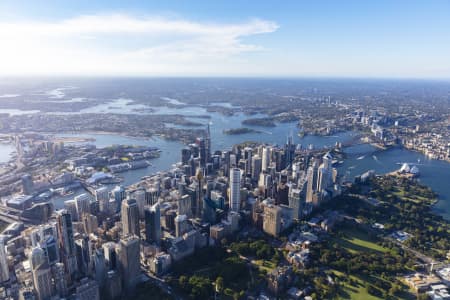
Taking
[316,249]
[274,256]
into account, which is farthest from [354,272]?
[274,256]

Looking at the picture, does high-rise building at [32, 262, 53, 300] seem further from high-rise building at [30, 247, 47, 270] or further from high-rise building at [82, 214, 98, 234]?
high-rise building at [82, 214, 98, 234]

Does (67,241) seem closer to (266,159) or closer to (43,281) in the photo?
(43,281)

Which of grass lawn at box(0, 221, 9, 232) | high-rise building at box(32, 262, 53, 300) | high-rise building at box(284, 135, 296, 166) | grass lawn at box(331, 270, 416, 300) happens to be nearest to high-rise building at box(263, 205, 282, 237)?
grass lawn at box(331, 270, 416, 300)

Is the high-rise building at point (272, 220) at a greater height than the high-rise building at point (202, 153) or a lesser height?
lesser

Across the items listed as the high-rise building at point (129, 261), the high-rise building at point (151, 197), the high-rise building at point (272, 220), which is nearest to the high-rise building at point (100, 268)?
the high-rise building at point (129, 261)

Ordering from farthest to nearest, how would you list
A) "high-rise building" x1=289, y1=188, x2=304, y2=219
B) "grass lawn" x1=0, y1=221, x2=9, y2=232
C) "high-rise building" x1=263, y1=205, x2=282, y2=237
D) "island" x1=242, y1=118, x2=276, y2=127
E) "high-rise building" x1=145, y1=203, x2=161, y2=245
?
"island" x1=242, y1=118, x2=276, y2=127, "high-rise building" x1=289, y1=188, x2=304, y2=219, "grass lawn" x1=0, y1=221, x2=9, y2=232, "high-rise building" x1=263, y1=205, x2=282, y2=237, "high-rise building" x1=145, y1=203, x2=161, y2=245

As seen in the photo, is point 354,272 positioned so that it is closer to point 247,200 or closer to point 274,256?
point 274,256

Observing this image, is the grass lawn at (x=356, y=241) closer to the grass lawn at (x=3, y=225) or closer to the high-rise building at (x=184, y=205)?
the high-rise building at (x=184, y=205)
